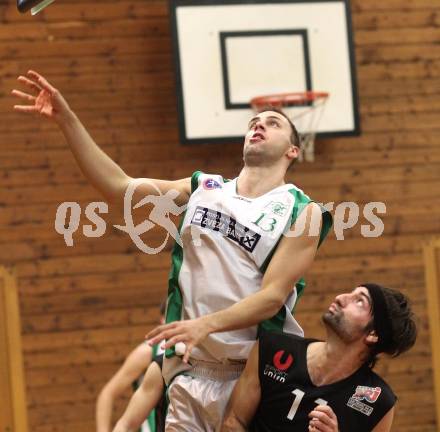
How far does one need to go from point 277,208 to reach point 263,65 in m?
4.93

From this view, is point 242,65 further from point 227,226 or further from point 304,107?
point 227,226

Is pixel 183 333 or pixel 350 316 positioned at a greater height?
pixel 183 333

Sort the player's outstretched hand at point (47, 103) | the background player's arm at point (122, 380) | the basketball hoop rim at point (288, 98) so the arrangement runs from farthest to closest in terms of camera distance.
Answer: the basketball hoop rim at point (288, 98) → the background player's arm at point (122, 380) → the player's outstretched hand at point (47, 103)

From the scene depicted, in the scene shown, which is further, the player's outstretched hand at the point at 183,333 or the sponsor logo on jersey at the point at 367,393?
the sponsor logo on jersey at the point at 367,393

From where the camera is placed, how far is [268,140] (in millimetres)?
4281

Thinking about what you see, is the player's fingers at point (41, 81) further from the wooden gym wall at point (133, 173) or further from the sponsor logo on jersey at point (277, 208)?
the wooden gym wall at point (133, 173)

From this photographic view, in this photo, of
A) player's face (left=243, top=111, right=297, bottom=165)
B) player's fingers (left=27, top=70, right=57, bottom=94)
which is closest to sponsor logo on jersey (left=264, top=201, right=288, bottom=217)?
player's face (left=243, top=111, right=297, bottom=165)

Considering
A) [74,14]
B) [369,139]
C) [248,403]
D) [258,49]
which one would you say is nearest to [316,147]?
[369,139]

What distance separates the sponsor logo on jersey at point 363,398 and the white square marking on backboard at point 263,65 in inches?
189

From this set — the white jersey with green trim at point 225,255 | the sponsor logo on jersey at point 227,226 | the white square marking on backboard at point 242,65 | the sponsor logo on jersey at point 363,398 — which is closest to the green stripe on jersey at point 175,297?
the white jersey with green trim at point 225,255

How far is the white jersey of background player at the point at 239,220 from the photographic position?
3837 millimetres

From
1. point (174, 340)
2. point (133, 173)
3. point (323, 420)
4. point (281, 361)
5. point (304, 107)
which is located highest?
point (304, 107)

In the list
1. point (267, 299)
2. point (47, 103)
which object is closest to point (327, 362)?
point (267, 299)

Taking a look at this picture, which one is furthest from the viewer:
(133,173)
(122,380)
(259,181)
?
(133,173)
